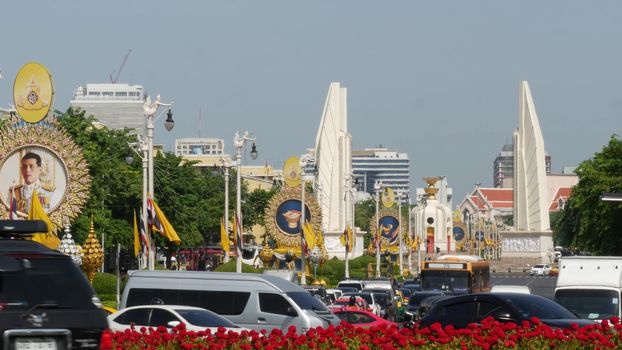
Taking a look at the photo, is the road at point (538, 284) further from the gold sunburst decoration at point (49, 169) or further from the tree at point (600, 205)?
the gold sunburst decoration at point (49, 169)

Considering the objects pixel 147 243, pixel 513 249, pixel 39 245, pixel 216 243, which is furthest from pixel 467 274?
pixel 513 249

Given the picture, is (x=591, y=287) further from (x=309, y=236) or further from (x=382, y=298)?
(x=309, y=236)

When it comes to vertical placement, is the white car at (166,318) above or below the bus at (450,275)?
below

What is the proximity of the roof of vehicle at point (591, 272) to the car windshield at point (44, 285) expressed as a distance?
20.8 m

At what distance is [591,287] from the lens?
31578 millimetres

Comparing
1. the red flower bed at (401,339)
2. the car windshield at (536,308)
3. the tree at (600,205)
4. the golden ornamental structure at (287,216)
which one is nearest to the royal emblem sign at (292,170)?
the golden ornamental structure at (287,216)

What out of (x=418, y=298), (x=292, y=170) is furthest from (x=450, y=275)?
(x=292, y=170)

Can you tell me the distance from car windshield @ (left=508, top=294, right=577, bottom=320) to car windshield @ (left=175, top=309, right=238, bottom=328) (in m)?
5.00

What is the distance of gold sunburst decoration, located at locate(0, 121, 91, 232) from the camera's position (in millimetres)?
41656

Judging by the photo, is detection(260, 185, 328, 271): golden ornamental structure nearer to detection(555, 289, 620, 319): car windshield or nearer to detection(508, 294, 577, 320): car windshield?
detection(555, 289, 620, 319): car windshield

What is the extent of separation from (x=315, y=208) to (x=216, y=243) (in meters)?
49.0

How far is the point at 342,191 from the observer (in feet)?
427

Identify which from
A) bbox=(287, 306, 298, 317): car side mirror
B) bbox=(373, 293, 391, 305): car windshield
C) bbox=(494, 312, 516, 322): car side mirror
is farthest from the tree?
bbox=(494, 312, 516, 322): car side mirror

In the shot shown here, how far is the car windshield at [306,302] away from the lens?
1063 inches
